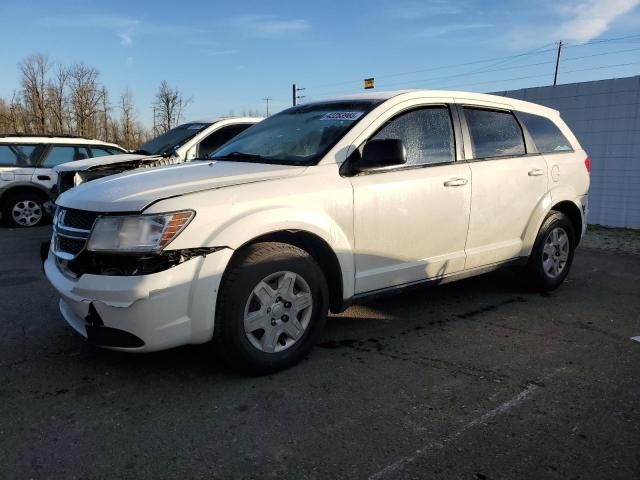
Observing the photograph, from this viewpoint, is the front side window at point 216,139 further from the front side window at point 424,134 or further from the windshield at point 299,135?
the front side window at point 424,134

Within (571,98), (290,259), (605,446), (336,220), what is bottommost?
(605,446)

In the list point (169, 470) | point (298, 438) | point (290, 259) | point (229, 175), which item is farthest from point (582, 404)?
point (229, 175)

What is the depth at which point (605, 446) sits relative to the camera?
2430 mm

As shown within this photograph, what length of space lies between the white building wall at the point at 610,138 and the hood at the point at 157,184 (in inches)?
330

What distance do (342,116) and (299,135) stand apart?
14.7 inches

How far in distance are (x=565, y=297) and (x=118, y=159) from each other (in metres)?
5.60

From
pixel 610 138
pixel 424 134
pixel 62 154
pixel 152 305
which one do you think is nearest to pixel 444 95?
pixel 424 134

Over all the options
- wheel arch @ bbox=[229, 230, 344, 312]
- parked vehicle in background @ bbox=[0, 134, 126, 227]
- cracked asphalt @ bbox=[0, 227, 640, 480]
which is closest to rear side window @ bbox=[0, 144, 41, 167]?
parked vehicle in background @ bbox=[0, 134, 126, 227]

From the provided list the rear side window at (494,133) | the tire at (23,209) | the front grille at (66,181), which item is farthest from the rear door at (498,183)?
the tire at (23,209)

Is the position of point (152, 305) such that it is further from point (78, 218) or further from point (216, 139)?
point (216, 139)

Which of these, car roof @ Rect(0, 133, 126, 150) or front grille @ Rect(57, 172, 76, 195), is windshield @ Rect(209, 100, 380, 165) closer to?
front grille @ Rect(57, 172, 76, 195)

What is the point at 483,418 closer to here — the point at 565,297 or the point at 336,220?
the point at 336,220

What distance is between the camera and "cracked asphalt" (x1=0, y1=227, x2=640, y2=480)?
230 cm

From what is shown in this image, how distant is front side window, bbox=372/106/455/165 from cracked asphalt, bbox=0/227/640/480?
1333 millimetres
